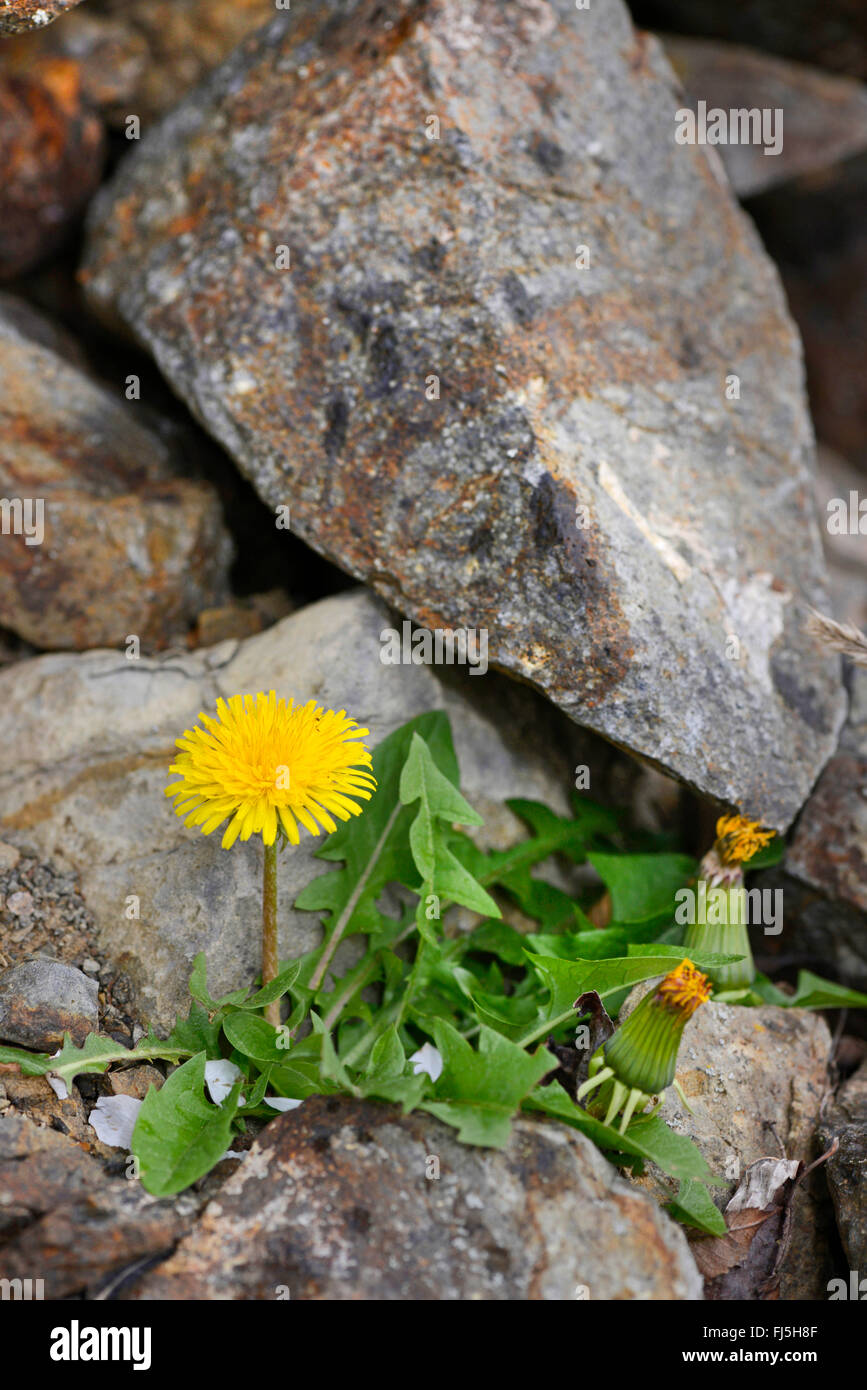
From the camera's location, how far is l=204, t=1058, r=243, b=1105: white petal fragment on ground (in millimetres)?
2312

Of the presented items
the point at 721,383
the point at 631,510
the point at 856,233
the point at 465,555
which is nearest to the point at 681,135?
the point at 721,383

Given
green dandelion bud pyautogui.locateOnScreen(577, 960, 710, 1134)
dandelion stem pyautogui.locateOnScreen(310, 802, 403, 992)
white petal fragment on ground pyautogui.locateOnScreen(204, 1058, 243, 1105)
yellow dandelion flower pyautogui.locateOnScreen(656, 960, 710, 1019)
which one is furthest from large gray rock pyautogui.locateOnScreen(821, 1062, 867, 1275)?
white petal fragment on ground pyautogui.locateOnScreen(204, 1058, 243, 1105)

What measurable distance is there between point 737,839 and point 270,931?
4.03 feet

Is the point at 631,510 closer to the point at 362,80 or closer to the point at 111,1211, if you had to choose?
the point at 362,80

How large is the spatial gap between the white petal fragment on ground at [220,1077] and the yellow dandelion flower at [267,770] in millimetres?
513

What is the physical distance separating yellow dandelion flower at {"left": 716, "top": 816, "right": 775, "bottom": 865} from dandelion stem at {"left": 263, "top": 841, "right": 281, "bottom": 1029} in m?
1.21

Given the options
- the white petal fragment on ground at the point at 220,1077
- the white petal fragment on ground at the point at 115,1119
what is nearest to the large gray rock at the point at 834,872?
the white petal fragment on ground at the point at 220,1077

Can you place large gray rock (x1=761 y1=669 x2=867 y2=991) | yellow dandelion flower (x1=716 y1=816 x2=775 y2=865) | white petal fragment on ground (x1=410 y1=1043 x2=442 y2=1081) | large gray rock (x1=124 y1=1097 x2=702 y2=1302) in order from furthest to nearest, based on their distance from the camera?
large gray rock (x1=761 y1=669 x2=867 y2=991), yellow dandelion flower (x1=716 y1=816 x2=775 y2=865), white petal fragment on ground (x1=410 y1=1043 x2=442 y2=1081), large gray rock (x1=124 y1=1097 x2=702 y2=1302)

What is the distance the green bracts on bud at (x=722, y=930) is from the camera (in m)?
2.74

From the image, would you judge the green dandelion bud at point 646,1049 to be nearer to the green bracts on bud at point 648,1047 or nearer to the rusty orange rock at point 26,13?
the green bracts on bud at point 648,1047

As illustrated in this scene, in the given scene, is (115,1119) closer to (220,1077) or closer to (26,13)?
(220,1077)

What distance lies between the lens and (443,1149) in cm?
206

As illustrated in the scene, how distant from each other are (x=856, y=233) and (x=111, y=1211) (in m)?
5.56

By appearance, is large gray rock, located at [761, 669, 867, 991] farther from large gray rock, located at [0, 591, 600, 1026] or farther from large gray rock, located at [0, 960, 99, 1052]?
large gray rock, located at [0, 960, 99, 1052]
